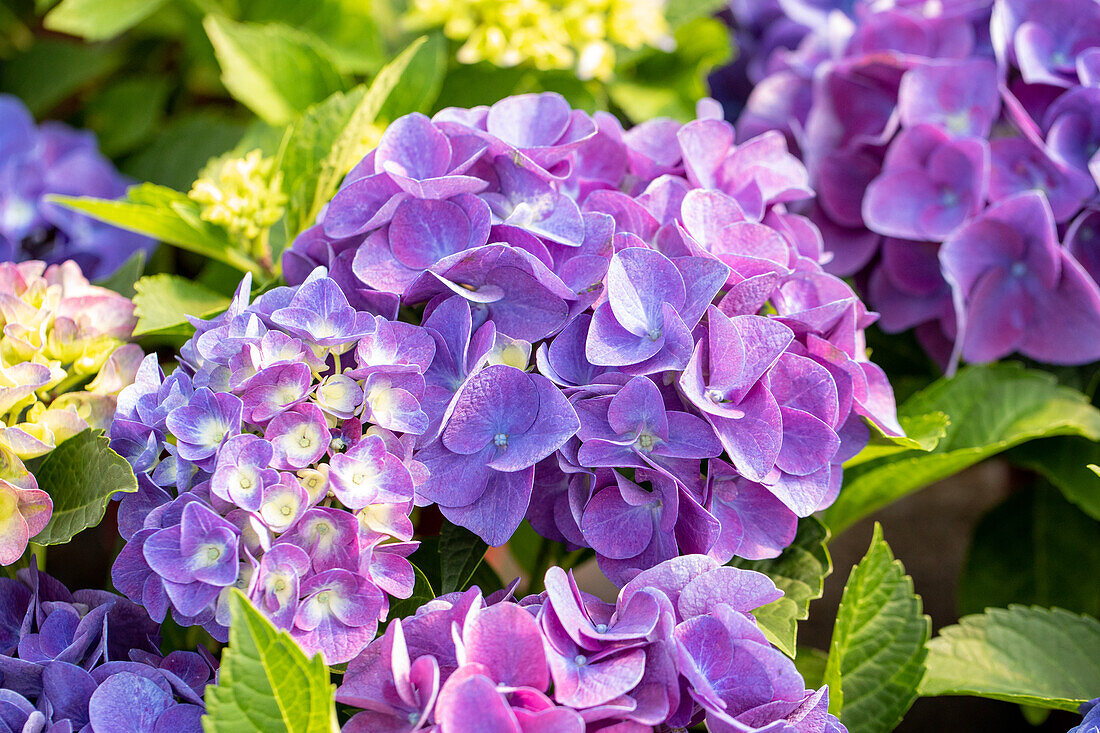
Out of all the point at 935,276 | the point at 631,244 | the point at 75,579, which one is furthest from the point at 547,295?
the point at 75,579

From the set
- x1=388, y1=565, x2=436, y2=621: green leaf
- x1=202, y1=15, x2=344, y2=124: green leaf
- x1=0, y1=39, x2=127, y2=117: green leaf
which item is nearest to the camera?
x1=388, y1=565, x2=436, y2=621: green leaf

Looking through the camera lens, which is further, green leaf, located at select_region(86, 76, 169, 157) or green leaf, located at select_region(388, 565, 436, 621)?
green leaf, located at select_region(86, 76, 169, 157)

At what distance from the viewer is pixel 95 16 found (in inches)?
33.1

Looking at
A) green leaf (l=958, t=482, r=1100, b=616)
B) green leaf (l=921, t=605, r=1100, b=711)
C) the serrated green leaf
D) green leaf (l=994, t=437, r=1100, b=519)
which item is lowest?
green leaf (l=958, t=482, r=1100, b=616)

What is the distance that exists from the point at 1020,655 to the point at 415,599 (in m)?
0.40

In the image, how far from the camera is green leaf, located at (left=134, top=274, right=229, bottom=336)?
56 centimetres

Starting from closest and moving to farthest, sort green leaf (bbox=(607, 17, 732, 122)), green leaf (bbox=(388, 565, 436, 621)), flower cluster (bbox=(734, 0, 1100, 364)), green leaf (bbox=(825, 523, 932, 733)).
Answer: green leaf (bbox=(388, 565, 436, 621))
green leaf (bbox=(825, 523, 932, 733))
flower cluster (bbox=(734, 0, 1100, 364))
green leaf (bbox=(607, 17, 732, 122))

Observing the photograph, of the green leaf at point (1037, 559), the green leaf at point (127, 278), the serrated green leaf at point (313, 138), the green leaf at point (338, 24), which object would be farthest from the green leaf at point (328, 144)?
the green leaf at point (1037, 559)

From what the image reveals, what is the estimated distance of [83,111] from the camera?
41.7 inches

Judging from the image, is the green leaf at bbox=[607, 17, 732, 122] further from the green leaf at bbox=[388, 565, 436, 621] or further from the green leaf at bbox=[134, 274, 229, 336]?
the green leaf at bbox=[388, 565, 436, 621]

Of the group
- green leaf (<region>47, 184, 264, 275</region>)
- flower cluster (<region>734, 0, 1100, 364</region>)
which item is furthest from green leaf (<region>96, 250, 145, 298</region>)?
flower cluster (<region>734, 0, 1100, 364</region>)

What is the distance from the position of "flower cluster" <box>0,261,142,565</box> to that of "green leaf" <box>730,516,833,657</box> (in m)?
0.36

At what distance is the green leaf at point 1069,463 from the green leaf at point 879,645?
20 cm

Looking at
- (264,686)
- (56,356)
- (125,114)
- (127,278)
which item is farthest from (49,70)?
(264,686)
